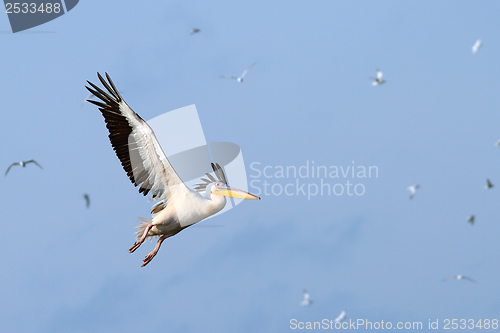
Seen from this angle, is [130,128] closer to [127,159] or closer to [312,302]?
[127,159]

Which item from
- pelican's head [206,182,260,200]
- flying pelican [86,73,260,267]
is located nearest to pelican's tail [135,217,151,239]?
flying pelican [86,73,260,267]

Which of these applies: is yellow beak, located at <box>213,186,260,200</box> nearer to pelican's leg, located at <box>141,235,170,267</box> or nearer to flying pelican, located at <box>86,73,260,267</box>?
flying pelican, located at <box>86,73,260,267</box>

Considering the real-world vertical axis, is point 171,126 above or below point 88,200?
above

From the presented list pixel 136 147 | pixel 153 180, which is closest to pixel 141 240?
pixel 153 180

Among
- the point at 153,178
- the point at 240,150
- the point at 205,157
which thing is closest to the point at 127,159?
the point at 153,178

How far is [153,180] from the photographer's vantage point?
13.5 meters

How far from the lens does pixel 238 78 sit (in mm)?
22422

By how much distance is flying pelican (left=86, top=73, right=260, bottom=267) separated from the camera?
1277cm

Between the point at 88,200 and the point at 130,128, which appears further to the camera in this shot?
the point at 88,200

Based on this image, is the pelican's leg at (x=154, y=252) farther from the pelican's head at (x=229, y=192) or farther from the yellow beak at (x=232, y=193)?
the yellow beak at (x=232, y=193)

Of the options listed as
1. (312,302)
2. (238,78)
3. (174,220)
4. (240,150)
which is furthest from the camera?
(312,302)

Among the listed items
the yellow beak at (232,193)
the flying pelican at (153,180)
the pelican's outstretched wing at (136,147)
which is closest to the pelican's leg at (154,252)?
the flying pelican at (153,180)

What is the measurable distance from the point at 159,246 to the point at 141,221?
78 centimetres

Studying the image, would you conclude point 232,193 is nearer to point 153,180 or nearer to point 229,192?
point 229,192
